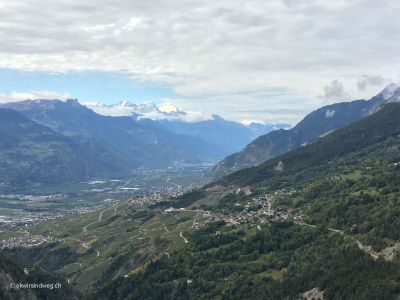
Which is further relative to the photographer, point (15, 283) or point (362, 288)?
point (15, 283)

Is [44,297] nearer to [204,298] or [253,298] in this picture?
[204,298]

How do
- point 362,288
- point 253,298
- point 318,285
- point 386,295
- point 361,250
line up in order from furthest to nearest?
point 361,250 → point 253,298 → point 318,285 → point 362,288 → point 386,295

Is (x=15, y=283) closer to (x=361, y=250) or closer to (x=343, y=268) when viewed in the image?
(x=343, y=268)

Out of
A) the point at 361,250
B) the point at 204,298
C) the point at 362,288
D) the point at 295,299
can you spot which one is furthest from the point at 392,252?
the point at 204,298

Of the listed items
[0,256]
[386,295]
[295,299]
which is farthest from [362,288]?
[0,256]

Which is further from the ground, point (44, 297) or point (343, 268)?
point (343, 268)

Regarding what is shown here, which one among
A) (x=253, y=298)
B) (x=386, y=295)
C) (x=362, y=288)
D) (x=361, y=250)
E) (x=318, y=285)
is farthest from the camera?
(x=361, y=250)

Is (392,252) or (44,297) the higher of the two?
(392,252)

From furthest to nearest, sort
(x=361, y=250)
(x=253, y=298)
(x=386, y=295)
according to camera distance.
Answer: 1. (x=361, y=250)
2. (x=253, y=298)
3. (x=386, y=295)

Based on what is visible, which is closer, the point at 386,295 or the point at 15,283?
the point at 386,295
